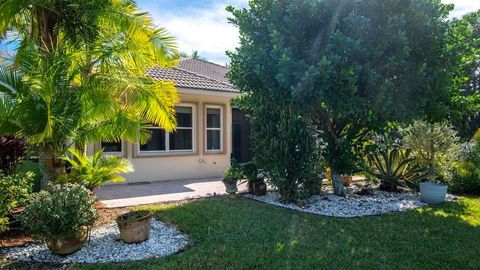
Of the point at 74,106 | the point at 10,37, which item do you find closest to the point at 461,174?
the point at 74,106

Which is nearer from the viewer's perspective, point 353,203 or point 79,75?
point 79,75

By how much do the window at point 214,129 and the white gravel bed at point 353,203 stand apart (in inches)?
175

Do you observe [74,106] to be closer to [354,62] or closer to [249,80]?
[249,80]

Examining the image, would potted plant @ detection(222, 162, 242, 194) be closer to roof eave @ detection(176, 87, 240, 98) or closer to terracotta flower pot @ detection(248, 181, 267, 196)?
terracotta flower pot @ detection(248, 181, 267, 196)

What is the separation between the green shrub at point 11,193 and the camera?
4957mm

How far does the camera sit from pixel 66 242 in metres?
4.79

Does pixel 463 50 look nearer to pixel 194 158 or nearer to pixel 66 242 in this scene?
pixel 66 242

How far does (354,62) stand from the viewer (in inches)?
262

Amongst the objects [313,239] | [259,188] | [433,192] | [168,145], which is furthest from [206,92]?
[433,192]

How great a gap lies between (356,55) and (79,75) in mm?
5510

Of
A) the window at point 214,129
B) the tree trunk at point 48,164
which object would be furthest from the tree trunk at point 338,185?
the tree trunk at point 48,164

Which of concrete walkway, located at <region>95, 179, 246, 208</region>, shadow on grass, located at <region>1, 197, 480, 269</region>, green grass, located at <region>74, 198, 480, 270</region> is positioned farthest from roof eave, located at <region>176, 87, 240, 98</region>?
green grass, located at <region>74, 198, 480, 270</region>

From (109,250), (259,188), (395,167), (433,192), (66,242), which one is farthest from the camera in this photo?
(395,167)

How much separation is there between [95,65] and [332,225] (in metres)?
5.76
